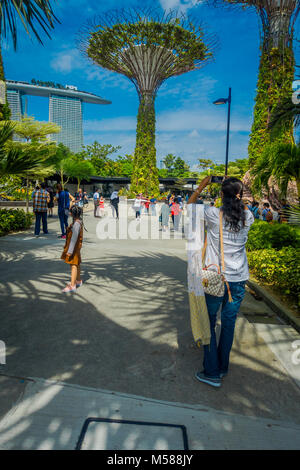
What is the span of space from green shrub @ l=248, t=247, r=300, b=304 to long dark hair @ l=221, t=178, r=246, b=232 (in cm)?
282

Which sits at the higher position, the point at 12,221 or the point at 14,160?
the point at 14,160

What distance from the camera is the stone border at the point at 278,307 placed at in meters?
4.26

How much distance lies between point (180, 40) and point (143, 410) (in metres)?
33.8

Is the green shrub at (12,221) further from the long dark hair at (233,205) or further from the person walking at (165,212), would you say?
the long dark hair at (233,205)

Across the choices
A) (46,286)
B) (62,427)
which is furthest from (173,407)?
(46,286)

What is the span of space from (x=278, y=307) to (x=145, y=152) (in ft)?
101

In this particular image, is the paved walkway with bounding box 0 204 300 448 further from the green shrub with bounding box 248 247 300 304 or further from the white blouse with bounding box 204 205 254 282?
the white blouse with bounding box 204 205 254 282

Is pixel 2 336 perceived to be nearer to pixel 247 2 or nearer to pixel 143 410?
pixel 143 410

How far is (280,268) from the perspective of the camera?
580cm

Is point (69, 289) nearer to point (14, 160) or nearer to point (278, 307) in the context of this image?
point (14, 160)

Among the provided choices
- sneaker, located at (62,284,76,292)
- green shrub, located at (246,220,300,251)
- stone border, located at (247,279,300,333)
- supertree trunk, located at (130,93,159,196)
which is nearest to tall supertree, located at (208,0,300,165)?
green shrub, located at (246,220,300,251)

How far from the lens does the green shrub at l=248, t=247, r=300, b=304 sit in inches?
201

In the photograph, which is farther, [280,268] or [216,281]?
[280,268]

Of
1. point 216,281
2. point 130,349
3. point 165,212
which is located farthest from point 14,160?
point 165,212
